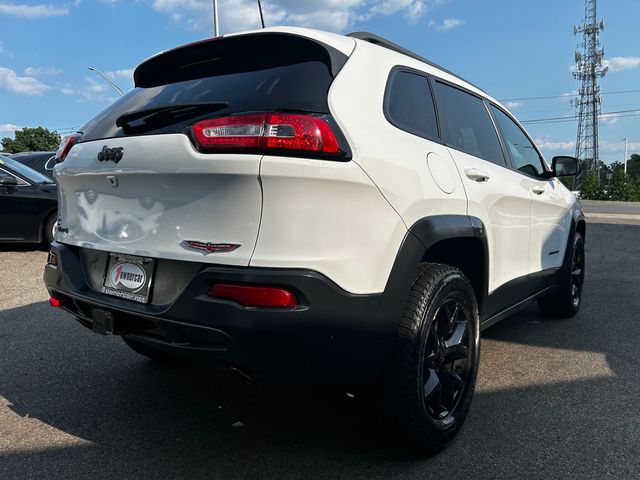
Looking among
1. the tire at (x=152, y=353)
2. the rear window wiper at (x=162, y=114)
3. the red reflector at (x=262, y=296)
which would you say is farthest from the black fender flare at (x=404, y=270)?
the tire at (x=152, y=353)

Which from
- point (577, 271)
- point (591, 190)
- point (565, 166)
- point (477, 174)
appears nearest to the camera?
point (477, 174)

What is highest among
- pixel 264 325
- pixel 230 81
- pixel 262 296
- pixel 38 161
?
pixel 230 81

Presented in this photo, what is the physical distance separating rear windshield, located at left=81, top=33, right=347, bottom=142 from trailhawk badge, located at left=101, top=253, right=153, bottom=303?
547 mm

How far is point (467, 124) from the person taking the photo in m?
3.16

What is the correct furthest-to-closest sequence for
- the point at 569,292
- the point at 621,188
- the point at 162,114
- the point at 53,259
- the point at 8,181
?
the point at 621,188, the point at 8,181, the point at 569,292, the point at 53,259, the point at 162,114

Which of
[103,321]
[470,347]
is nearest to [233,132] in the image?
[103,321]

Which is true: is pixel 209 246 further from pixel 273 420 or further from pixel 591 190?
pixel 591 190

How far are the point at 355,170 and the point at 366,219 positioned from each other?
0.19m

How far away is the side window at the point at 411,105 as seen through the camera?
7.81 ft

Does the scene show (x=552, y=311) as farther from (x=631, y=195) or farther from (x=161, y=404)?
(x=631, y=195)

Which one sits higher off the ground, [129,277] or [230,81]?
[230,81]

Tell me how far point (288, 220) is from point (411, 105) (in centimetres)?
103

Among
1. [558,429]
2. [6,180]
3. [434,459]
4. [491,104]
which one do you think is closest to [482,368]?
[558,429]

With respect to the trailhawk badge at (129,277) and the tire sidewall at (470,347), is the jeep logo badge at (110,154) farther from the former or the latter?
the tire sidewall at (470,347)
